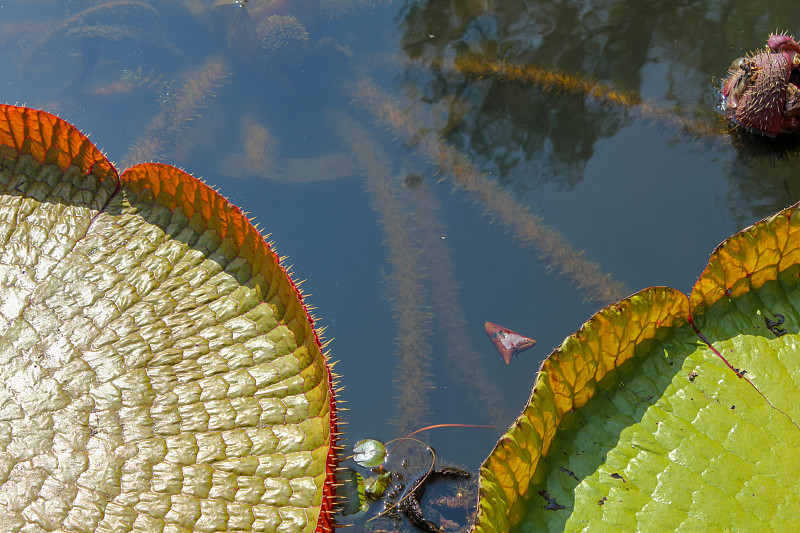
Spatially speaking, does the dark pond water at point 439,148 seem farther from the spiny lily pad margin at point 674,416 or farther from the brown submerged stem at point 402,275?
the spiny lily pad margin at point 674,416

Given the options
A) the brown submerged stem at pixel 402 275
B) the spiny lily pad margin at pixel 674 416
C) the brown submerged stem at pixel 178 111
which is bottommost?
the spiny lily pad margin at pixel 674 416

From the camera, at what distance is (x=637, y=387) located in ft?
4.79

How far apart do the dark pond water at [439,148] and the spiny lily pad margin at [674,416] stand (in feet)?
1.92

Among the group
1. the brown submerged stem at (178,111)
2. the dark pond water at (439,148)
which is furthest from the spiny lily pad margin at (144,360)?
the brown submerged stem at (178,111)

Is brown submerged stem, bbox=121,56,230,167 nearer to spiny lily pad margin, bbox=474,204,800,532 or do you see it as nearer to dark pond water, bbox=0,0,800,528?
dark pond water, bbox=0,0,800,528

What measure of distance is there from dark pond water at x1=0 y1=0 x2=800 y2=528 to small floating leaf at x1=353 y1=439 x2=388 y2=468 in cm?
6

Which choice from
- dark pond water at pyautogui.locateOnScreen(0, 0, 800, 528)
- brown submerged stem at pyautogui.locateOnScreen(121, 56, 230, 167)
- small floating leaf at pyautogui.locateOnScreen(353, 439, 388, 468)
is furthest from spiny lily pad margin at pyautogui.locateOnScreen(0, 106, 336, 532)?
brown submerged stem at pyautogui.locateOnScreen(121, 56, 230, 167)

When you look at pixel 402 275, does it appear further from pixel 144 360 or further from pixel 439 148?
pixel 144 360

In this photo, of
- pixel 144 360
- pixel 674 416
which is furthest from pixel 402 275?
pixel 674 416

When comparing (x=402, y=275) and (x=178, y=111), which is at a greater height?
(x=178, y=111)

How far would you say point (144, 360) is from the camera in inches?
63.4

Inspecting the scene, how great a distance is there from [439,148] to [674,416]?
1.67 m

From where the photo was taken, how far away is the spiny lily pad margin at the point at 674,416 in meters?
1.25

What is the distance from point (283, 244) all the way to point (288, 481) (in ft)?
3.81
